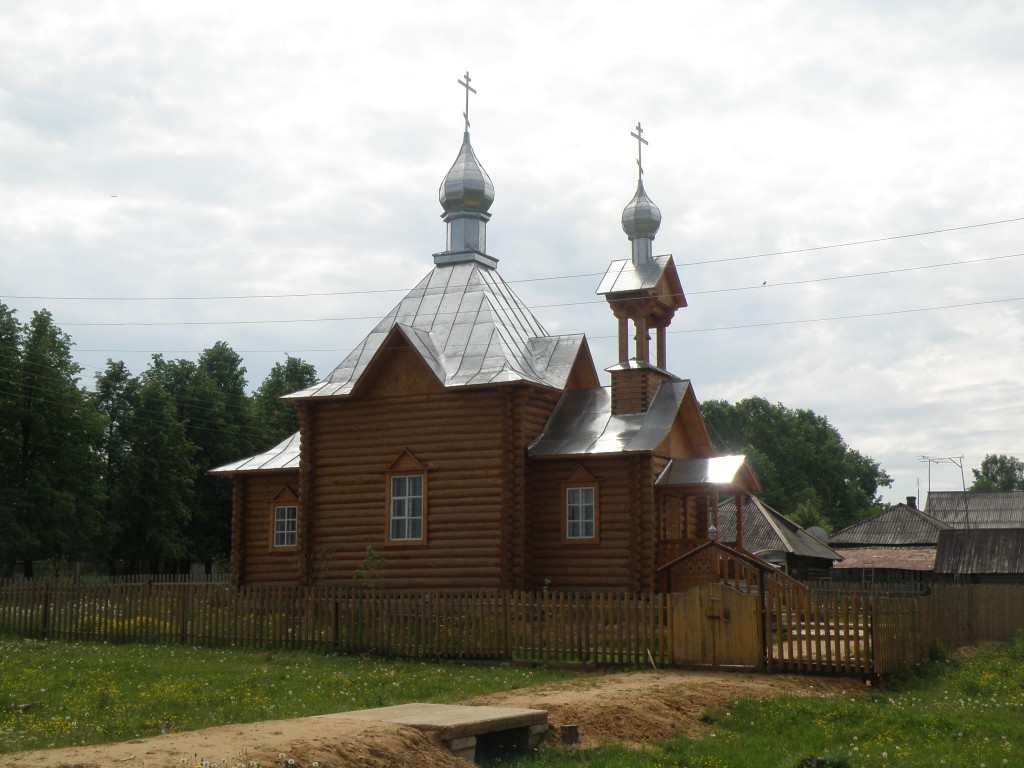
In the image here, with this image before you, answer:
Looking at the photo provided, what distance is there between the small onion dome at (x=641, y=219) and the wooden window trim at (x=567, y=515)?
24.7ft

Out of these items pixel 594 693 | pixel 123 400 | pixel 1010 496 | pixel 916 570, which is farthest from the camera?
pixel 1010 496

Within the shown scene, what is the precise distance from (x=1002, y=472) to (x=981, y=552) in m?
93.1

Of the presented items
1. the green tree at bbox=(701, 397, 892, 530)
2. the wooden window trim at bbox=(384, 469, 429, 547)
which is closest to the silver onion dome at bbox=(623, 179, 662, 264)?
the wooden window trim at bbox=(384, 469, 429, 547)

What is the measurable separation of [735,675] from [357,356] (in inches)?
577

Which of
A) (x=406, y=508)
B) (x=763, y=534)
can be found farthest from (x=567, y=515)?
(x=763, y=534)

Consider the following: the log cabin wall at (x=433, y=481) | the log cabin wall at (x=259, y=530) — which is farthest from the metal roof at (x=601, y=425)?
the log cabin wall at (x=259, y=530)

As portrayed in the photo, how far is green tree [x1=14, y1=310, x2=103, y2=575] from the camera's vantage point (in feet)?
148

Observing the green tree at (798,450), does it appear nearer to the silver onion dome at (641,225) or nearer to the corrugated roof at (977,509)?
the corrugated roof at (977,509)

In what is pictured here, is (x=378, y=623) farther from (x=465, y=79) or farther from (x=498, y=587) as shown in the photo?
(x=465, y=79)

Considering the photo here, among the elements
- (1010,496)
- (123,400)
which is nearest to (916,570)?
(1010,496)

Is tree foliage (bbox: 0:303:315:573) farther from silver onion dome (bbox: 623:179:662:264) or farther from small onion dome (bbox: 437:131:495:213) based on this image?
silver onion dome (bbox: 623:179:662:264)

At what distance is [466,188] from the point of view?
31.2 metres

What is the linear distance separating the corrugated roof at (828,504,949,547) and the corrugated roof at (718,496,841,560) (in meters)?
6.38

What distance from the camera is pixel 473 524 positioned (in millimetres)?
25500
